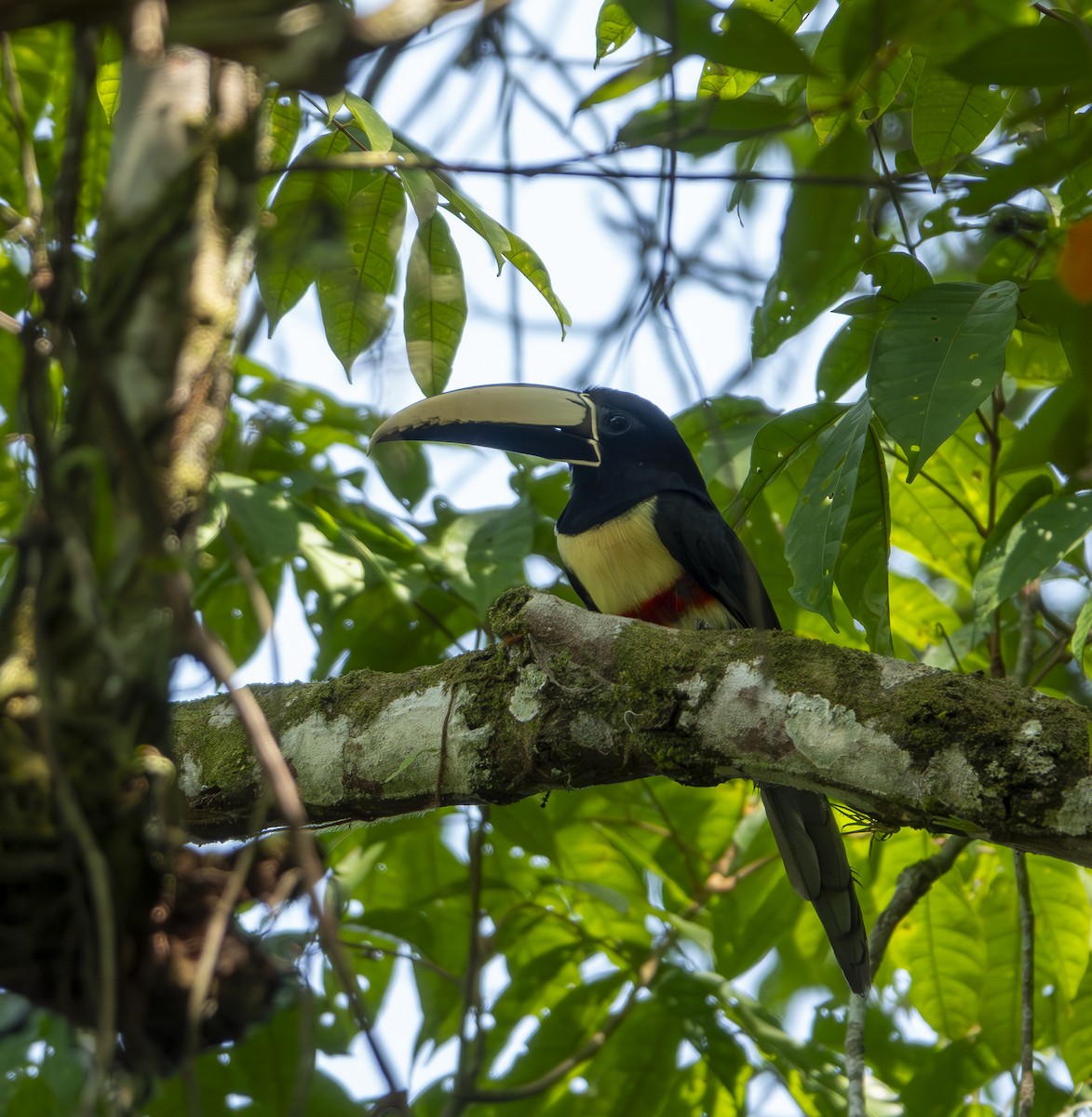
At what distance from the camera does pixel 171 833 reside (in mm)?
1351

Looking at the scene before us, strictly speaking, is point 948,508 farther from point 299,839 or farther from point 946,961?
point 299,839

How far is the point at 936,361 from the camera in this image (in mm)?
2176

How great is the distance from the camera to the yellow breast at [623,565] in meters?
3.84

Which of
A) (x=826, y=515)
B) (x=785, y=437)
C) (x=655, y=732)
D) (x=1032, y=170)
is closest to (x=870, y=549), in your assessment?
(x=826, y=515)

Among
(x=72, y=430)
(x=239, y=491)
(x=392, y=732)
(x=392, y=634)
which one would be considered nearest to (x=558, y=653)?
(x=392, y=732)

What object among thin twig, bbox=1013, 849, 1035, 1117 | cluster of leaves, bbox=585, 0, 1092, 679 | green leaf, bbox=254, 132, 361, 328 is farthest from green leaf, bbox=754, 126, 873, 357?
thin twig, bbox=1013, 849, 1035, 1117

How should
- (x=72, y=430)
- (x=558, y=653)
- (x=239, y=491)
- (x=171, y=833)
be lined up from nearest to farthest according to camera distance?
(x=72, y=430) → (x=171, y=833) → (x=558, y=653) → (x=239, y=491)

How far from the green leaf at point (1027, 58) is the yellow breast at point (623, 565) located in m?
2.64

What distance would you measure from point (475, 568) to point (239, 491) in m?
0.61

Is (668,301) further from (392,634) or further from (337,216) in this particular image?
(392,634)

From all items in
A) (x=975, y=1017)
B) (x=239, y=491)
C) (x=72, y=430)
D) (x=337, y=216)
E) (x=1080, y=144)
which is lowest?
(x=975, y=1017)

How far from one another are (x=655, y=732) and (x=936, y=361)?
2.87ft

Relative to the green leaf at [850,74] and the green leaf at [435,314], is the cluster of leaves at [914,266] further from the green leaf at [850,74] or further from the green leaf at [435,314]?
the green leaf at [435,314]

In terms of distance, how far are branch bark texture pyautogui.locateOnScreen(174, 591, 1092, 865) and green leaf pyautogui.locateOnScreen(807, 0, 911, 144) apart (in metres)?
0.92
